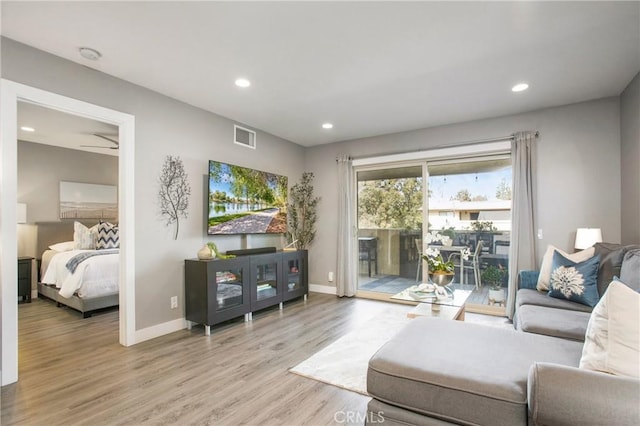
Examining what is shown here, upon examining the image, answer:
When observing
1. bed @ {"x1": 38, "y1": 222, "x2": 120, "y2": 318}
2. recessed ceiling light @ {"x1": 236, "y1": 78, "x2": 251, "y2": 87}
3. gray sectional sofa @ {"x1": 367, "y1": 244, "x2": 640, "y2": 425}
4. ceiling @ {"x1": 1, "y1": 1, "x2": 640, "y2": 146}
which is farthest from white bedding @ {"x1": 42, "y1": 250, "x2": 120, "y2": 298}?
gray sectional sofa @ {"x1": 367, "y1": 244, "x2": 640, "y2": 425}

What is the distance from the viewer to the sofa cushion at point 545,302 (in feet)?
8.62

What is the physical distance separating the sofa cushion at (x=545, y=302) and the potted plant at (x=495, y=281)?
3.78 ft

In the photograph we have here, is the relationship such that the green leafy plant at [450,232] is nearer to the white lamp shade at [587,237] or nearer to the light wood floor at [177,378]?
the light wood floor at [177,378]

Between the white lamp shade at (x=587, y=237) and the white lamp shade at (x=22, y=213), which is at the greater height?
the white lamp shade at (x=22, y=213)

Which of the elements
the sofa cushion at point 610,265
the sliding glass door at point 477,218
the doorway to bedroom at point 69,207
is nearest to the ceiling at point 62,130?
the doorway to bedroom at point 69,207

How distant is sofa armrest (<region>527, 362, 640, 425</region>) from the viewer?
108 cm

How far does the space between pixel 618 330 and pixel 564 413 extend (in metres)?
0.42

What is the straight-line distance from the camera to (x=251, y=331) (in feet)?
11.5

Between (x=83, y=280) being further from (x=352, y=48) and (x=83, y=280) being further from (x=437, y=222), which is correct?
(x=437, y=222)

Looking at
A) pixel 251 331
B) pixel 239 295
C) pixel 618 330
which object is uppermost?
pixel 618 330

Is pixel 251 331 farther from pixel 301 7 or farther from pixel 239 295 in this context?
pixel 301 7

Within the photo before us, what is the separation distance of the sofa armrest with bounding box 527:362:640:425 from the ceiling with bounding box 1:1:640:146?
2151mm

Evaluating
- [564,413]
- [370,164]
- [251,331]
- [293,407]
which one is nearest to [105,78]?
[251,331]

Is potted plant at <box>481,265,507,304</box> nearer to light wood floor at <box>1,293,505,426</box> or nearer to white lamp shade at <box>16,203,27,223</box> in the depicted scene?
light wood floor at <box>1,293,505,426</box>
